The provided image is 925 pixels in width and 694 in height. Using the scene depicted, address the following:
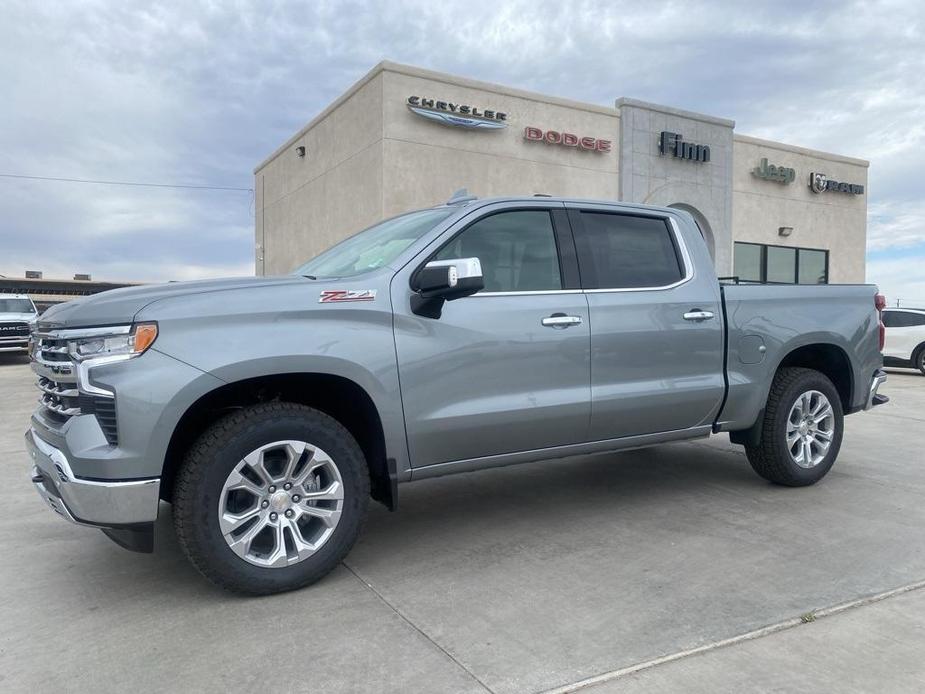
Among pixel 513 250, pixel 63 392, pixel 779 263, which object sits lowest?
pixel 63 392

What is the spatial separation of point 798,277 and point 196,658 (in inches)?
997

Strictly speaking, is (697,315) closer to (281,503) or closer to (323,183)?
(281,503)

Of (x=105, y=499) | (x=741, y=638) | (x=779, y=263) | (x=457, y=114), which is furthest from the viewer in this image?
(x=779, y=263)

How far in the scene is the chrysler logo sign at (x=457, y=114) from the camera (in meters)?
16.3

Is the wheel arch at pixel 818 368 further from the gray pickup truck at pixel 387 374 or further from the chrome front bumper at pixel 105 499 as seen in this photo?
the chrome front bumper at pixel 105 499

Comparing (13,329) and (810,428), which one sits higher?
(13,329)

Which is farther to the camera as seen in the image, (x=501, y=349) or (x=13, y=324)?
(x=13, y=324)

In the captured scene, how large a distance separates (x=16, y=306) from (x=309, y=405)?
19.7m

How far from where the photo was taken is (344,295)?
3506 mm

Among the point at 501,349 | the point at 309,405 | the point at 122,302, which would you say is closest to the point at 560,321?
the point at 501,349

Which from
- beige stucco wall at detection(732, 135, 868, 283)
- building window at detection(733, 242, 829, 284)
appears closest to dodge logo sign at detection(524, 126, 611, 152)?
beige stucco wall at detection(732, 135, 868, 283)

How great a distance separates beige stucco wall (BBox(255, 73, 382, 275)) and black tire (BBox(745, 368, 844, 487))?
40.9 feet

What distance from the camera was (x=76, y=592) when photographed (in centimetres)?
348

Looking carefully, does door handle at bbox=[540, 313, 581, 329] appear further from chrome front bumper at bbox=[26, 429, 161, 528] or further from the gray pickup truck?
chrome front bumper at bbox=[26, 429, 161, 528]
